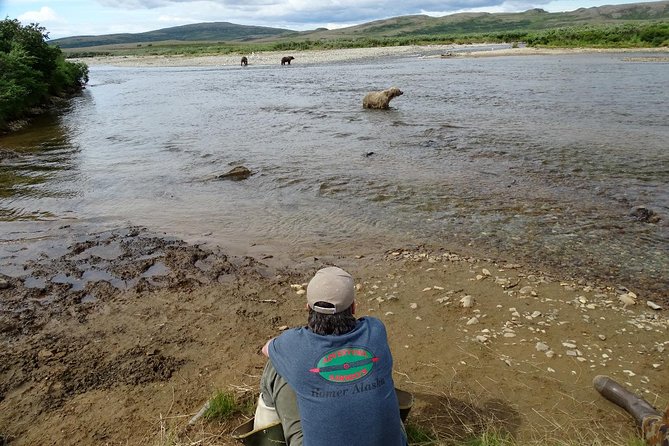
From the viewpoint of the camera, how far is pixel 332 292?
2.83 m

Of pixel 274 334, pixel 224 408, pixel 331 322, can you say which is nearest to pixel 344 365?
pixel 331 322

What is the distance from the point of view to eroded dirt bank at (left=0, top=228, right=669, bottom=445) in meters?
4.09

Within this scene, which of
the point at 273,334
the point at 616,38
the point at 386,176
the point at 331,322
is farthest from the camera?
the point at 616,38

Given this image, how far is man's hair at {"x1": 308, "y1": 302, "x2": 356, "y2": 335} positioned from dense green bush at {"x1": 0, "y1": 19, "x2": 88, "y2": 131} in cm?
2090

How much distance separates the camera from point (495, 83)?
90.5 ft

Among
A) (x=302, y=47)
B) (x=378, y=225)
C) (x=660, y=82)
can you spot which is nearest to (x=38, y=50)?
(x=378, y=225)

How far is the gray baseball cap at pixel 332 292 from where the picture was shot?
2818 mm

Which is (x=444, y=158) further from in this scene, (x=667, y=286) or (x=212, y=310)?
(x=212, y=310)

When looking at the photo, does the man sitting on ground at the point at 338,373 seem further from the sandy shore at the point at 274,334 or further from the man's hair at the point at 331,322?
the sandy shore at the point at 274,334

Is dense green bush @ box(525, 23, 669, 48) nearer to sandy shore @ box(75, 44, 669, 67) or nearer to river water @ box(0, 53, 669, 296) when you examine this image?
sandy shore @ box(75, 44, 669, 67)

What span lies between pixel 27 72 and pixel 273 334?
932 inches

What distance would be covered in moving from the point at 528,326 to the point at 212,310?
3587 mm

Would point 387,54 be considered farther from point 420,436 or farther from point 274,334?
point 420,436

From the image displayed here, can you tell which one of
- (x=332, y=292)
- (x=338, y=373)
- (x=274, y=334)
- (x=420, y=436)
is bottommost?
(x=274, y=334)
